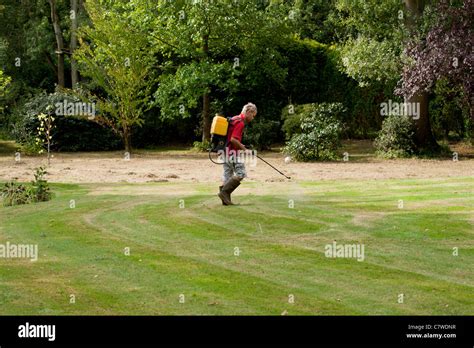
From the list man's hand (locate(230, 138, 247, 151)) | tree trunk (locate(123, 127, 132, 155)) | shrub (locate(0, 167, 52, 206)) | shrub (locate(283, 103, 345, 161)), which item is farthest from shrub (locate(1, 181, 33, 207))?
tree trunk (locate(123, 127, 132, 155))

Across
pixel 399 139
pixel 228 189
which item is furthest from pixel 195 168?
pixel 228 189

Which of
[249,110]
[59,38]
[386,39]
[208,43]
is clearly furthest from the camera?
[59,38]

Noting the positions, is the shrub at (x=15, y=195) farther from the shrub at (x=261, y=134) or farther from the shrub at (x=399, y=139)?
the shrub at (x=399, y=139)

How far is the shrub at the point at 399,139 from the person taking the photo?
2714 centimetres

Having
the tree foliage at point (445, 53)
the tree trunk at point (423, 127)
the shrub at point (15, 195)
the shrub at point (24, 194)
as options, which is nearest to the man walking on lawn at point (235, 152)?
the shrub at point (24, 194)

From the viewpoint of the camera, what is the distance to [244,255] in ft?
33.5

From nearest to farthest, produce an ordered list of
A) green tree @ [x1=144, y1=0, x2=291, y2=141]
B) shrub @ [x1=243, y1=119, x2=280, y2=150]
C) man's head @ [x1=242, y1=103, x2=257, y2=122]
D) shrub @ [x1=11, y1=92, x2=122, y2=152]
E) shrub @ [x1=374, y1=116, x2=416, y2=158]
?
man's head @ [x1=242, y1=103, x2=257, y2=122]
shrub @ [x1=374, y1=116, x2=416, y2=158]
green tree @ [x1=144, y1=0, x2=291, y2=141]
shrub @ [x1=243, y1=119, x2=280, y2=150]
shrub @ [x1=11, y1=92, x2=122, y2=152]

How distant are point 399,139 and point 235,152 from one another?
14.5m

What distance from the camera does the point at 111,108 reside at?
98.1 feet

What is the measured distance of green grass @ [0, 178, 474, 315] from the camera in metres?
8.05

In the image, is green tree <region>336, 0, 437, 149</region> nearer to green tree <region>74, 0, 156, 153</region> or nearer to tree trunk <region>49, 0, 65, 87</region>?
green tree <region>74, 0, 156, 153</region>

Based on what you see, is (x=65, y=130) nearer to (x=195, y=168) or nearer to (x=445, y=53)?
(x=195, y=168)

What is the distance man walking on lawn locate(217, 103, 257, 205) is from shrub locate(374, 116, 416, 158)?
540 inches
